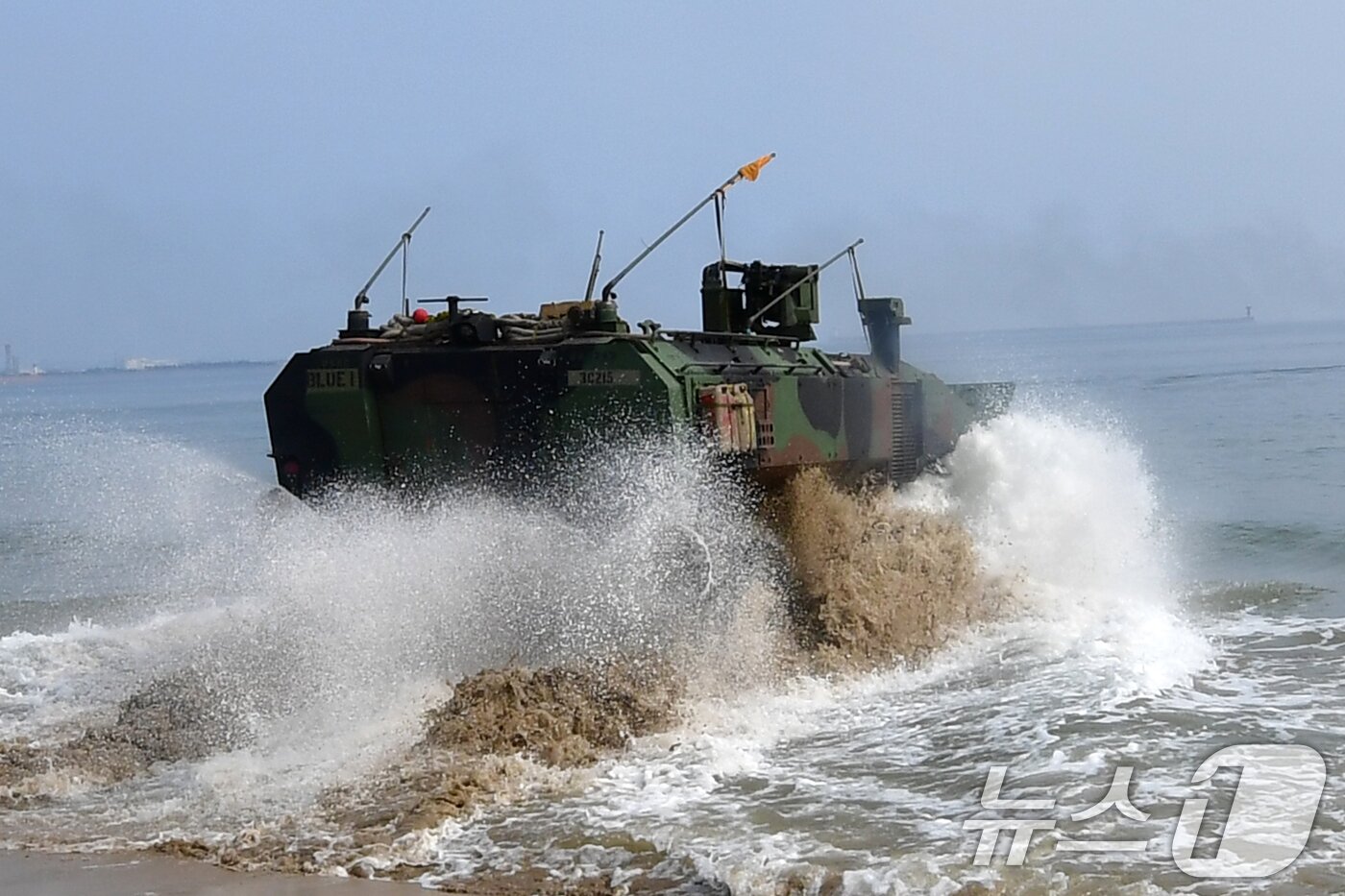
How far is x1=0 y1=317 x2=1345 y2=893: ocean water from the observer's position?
6.78 m

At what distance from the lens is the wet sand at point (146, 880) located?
6328mm

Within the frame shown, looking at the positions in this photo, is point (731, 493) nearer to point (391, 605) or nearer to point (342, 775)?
point (391, 605)

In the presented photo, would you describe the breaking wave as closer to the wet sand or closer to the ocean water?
the ocean water

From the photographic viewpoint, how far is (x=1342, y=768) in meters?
7.46

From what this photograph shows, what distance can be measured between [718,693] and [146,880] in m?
3.75

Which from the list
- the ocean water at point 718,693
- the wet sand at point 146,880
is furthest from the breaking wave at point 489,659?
the wet sand at point 146,880

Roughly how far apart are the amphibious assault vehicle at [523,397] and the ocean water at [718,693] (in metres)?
0.30

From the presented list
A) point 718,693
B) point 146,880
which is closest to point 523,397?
point 718,693

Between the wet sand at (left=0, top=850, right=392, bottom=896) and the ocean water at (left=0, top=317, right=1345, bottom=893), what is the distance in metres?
0.24

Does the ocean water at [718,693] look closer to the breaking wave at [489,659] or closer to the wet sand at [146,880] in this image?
the breaking wave at [489,659]

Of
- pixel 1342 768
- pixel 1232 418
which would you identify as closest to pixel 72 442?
pixel 1232 418

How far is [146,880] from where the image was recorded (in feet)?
21.4

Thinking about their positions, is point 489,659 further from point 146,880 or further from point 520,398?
point 146,880

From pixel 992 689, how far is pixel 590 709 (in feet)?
8.48
